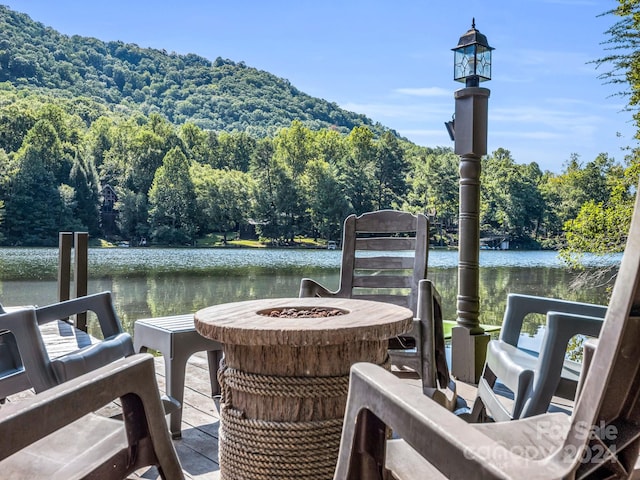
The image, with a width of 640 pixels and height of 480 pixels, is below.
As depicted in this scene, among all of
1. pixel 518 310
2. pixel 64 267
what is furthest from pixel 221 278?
pixel 518 310

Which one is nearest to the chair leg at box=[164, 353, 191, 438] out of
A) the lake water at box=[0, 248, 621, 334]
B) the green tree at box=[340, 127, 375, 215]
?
the lake water at box=[0, 248, 621, 334]

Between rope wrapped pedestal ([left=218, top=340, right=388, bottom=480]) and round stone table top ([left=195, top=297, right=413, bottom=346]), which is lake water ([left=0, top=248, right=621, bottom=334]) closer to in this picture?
round stone table top ([left=195, top=297, right=413, bottom=346])

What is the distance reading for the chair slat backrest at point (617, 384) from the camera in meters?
0.68

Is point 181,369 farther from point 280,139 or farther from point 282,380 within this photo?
point 280,139

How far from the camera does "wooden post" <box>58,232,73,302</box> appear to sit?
421 centimetres

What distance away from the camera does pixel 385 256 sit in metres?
2.97

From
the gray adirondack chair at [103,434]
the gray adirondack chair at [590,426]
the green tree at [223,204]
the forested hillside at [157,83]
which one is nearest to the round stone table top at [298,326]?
the gray adirondack chair at [103,434]

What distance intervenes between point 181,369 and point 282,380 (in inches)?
34.2

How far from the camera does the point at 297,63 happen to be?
2341 inches

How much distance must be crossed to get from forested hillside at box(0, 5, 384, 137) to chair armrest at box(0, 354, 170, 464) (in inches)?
1605

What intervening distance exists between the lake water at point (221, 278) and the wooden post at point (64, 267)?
617cm

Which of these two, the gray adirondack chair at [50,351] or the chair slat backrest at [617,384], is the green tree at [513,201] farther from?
the chair slat backrest at [617,384]

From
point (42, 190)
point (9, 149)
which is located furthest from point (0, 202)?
point (9, 149)

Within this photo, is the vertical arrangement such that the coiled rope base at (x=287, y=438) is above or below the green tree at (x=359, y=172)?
below
